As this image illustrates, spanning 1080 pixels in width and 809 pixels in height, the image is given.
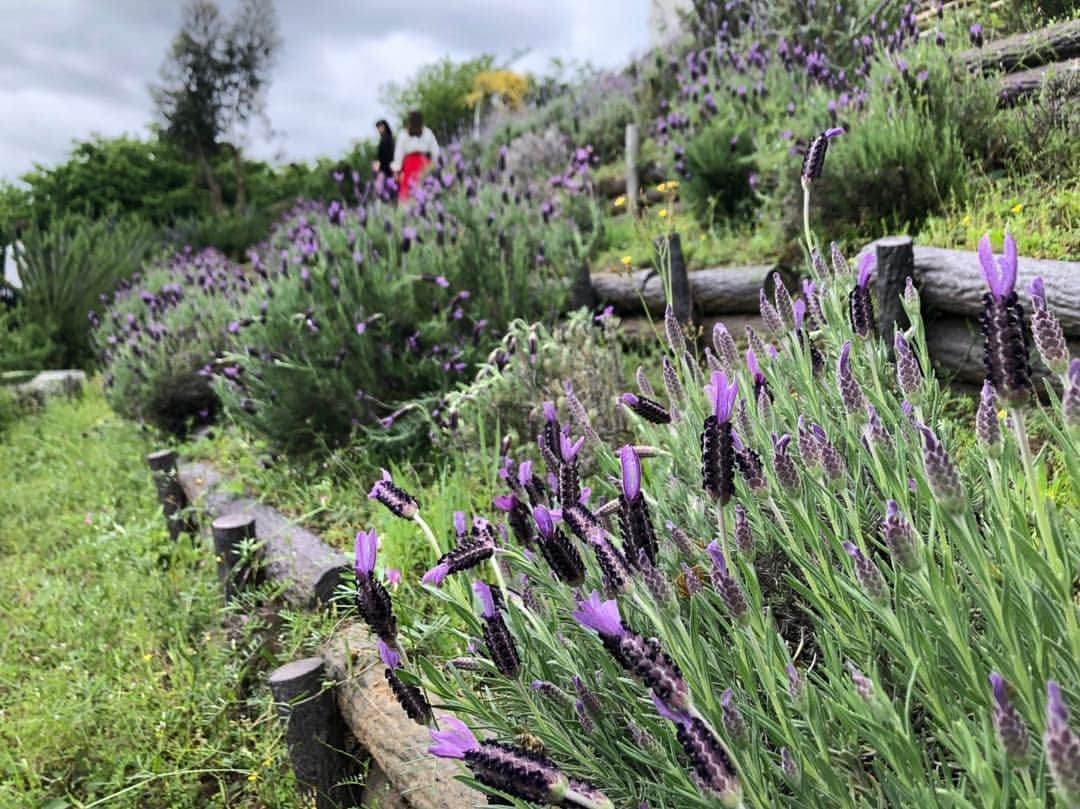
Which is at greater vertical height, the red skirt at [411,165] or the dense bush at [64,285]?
the red skirt at [411,165]

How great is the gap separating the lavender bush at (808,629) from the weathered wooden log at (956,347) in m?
1.48

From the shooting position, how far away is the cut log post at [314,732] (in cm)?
226

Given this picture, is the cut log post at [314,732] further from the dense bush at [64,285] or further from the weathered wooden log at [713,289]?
the dense bush at [64,285]

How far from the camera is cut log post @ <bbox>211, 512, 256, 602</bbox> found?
3.11m

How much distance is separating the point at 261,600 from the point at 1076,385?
9.04 ft

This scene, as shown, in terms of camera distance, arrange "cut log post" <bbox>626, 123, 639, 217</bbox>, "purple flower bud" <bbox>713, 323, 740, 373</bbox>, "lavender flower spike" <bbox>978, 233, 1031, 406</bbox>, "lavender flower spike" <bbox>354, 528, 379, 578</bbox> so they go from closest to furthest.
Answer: "lavender flower spike" <bbox>978, 233, 1031, 406</bbox>
"lavender flower spike" <bbox>354, 528, 379, 578</bbox>
"purple flower bud" <bbox>713, 323, 740, 373</bbox>
"cut log post" <bbox>626, 123, 639, 217</bbox>

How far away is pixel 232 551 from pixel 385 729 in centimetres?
135

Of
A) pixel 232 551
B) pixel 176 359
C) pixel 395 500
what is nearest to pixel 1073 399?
pixel 395 500

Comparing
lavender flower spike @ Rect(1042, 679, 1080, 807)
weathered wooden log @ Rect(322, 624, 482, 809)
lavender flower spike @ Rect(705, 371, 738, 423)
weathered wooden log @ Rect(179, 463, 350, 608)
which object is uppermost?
lavender flower spike @ Rect(705, 371, 738, 423)

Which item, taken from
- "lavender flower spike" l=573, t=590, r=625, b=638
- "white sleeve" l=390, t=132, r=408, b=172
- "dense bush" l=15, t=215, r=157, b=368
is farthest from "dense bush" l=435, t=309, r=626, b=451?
"dense bush" l=15, t=215, r=157, b=368

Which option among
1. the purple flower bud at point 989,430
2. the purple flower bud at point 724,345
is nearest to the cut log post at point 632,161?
the purple flower bud at point 724,345

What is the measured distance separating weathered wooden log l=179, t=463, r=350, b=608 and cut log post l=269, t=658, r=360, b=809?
33 centimetres

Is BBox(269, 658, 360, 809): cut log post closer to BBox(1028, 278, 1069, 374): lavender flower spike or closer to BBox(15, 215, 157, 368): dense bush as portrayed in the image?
BBox(1028, 278, 1069, 374): lavender flower spike

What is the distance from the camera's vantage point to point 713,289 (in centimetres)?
450
